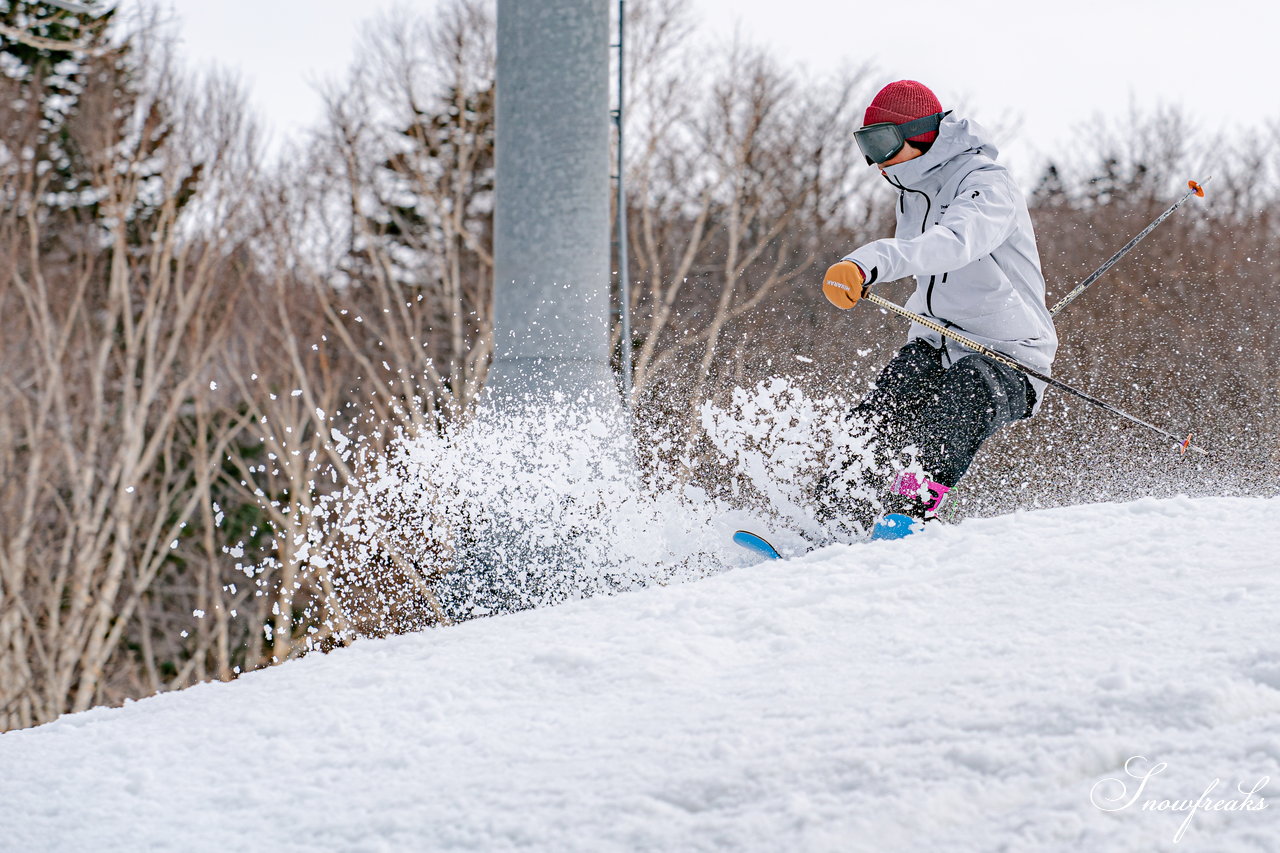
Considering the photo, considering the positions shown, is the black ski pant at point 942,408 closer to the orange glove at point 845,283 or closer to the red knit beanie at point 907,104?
the orange glove at point 845,283

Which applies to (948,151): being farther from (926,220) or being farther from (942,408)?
(942,408)

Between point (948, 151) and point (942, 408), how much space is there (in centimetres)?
79

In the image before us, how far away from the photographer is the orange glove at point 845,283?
2.85 m

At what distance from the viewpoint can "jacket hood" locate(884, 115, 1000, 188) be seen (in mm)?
3357

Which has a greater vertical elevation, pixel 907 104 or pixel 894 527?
pixel 907 104

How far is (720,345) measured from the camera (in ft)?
55.2

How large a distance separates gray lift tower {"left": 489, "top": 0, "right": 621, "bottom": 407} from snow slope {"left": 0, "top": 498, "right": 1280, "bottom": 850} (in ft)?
4.12

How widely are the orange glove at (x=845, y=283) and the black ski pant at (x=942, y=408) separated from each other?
61 cm

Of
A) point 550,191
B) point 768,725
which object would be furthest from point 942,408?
point 768,725

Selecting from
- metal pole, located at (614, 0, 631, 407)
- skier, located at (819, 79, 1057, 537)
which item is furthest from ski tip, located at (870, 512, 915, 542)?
metal pole, located at (614, 0, 631, 407)

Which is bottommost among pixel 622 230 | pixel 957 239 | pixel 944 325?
pixel 944 325

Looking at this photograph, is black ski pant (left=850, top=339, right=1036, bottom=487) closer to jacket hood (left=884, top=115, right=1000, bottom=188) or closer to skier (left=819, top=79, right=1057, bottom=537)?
skier (left=819, top=79, right=1057, bottom=537)

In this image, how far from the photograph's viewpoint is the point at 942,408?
3346 mm

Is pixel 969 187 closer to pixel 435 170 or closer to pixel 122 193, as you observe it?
pixel 435 170
